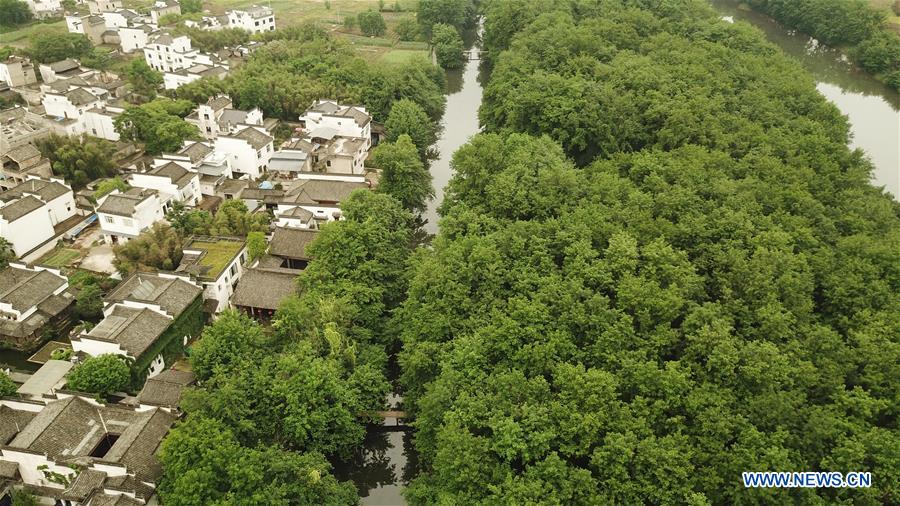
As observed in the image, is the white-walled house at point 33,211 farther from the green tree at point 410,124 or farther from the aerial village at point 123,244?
the green tree at point 410,124

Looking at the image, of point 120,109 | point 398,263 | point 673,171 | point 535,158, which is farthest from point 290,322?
point 120,109

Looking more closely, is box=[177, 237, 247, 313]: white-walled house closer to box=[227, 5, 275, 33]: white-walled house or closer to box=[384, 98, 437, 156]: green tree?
box=[384, 98, 437, 156]: green tree

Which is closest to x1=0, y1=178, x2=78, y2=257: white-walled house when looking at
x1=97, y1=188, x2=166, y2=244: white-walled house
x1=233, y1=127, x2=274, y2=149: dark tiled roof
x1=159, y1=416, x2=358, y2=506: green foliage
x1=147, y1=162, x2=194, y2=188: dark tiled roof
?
x1=97, y1=188, x2=166, y2=244: white-walled house

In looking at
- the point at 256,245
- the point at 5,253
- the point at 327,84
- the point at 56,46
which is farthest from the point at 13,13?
the point at 256,245

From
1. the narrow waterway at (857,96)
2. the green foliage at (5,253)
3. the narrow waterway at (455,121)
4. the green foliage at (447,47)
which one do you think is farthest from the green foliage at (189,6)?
the narrow waterway at (857,96)

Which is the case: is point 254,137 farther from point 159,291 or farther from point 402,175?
point 159,291

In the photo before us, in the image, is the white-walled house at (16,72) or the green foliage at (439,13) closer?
the white-walled house at (16,72)
